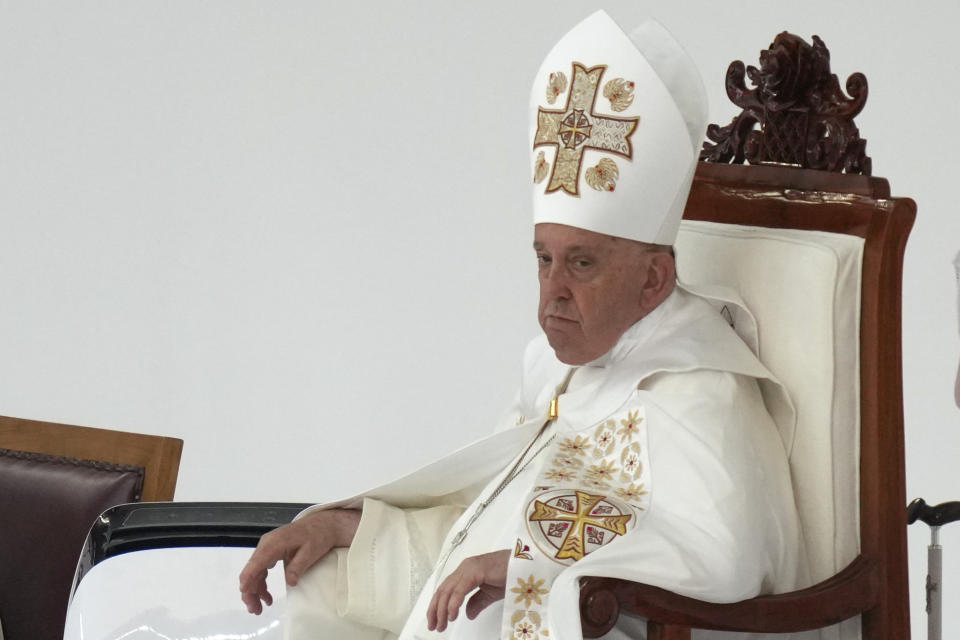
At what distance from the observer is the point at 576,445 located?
8.47ft

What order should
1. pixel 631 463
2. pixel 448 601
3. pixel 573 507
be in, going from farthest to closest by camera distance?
pixel 631 463, pixel 573 507, pixel 448 601

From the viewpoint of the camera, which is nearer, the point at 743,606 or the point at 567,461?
the point at 743,606

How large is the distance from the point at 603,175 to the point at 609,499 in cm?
54

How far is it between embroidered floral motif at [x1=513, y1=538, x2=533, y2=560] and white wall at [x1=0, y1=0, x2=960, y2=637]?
249cm

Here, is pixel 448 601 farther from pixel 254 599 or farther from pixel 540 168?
pixel 540 168

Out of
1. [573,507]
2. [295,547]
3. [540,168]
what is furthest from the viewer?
[295,547]

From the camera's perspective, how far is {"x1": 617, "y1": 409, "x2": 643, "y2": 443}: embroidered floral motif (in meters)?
2.47

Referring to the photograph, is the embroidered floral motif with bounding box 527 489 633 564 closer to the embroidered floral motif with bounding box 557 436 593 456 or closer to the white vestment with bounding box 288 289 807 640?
the white vestment with bounding box 288 289 807 640

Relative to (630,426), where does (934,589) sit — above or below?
below

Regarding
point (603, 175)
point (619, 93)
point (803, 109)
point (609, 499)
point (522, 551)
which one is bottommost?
point (522, 551)

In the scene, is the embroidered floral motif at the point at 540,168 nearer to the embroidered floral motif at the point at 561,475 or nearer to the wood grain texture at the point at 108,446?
the embroidered floral motif at the point at 561,475

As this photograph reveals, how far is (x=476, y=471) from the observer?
2795 millimetres

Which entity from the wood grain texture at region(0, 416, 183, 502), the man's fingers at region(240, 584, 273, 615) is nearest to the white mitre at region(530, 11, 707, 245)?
the man's fingers at region(240, 584, 273, 615)

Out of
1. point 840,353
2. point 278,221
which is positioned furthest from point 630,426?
point 278,221
